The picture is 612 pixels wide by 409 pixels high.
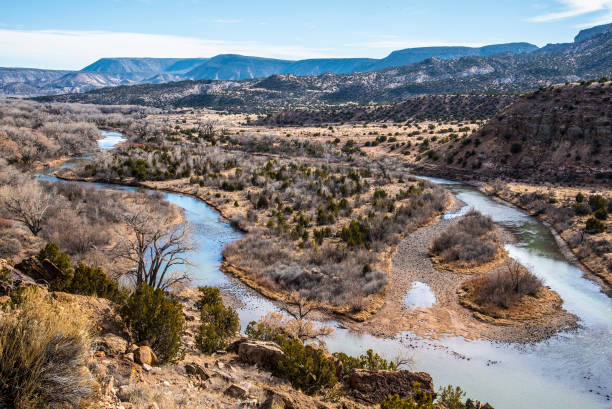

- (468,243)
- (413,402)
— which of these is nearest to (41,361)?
(413,402)

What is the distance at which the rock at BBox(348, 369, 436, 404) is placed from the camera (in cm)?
968

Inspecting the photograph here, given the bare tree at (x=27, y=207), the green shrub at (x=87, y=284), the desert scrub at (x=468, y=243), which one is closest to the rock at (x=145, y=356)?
the green shrub at (x=87, y=284)

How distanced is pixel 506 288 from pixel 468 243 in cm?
616

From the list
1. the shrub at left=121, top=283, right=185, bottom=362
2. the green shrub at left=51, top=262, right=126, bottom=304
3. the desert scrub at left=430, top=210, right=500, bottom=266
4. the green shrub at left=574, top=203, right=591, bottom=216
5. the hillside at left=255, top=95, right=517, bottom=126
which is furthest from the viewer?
the hillside at left=255, top=95, right=517, bottom=126

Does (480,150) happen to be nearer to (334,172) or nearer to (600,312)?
(334,172)

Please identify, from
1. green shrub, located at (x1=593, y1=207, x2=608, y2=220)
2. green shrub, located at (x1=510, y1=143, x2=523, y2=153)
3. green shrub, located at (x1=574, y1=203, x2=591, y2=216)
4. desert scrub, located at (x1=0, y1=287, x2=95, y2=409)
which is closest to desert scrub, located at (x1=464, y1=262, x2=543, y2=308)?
green shrub, located at (x1=593, y1=207, x2=608, y2=220)

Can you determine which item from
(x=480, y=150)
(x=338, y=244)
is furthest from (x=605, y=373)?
(x=480, y=150)

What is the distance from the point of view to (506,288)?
67.7 feet

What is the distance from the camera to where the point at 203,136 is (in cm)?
7494

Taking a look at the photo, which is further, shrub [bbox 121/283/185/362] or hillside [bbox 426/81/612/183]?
hillside [bbox 426/81/612/183]

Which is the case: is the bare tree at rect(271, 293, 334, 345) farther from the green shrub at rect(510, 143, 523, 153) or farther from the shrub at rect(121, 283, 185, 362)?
the green shrub at rect(510, 143, 523, 153)

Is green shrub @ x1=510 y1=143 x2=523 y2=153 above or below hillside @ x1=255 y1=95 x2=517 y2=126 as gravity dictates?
below

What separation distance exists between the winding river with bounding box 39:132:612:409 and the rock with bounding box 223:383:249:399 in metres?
9.16

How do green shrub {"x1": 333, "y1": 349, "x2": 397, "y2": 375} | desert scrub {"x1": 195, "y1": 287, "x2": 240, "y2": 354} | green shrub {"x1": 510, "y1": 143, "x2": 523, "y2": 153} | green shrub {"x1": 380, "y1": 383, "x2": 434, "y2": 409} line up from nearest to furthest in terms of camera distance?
green shrub {"x1": 380, "y1": 383, "x2": 434, "y2": 409}, desert scrub {"x1": 195, "y1": 287, "x2": 240, "y2": 354}, green shrub {"x1": 333, "y1": 349, "x2": 397, "y2": 375}, green shrub {"x1": 510, "y1": 143, "x2": 523, "y2": 153}
